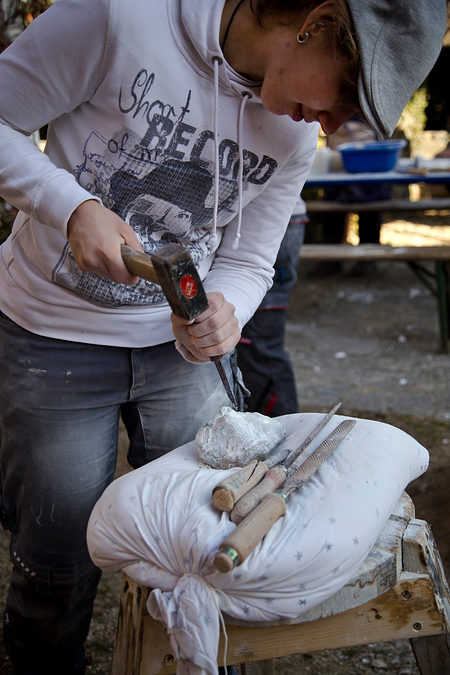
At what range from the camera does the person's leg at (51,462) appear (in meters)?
1.51

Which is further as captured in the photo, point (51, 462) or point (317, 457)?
point (51, 462)

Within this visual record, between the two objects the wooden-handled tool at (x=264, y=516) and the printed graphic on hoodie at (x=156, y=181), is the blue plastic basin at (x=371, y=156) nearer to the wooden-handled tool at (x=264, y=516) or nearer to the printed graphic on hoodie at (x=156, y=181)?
the printed graphic on hoodie at (x=156, y=181)

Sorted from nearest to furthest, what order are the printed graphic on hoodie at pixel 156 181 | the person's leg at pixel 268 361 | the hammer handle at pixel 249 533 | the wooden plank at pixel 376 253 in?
the hammer handle at pixel 249 533
the printed graphic on hoodie at pixel 156 181
the person's leg at pixel 268 361
the wooden plank at pixel 376 253

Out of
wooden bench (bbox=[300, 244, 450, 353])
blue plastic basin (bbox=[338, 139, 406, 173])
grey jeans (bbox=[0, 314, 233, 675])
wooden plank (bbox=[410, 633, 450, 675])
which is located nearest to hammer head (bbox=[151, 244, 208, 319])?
grey jeans (bbox=[0, 314, 233, 675])

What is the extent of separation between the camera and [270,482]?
4.29 ft

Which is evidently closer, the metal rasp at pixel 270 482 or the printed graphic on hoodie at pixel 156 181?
the metal rasp at pixel 270 482

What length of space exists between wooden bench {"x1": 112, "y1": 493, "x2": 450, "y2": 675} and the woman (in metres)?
0.29

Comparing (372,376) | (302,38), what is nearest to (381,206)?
(372,376)

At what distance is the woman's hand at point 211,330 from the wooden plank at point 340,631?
0.54 m

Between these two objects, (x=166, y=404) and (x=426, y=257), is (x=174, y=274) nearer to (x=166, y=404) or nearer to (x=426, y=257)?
(x=166, y=404)

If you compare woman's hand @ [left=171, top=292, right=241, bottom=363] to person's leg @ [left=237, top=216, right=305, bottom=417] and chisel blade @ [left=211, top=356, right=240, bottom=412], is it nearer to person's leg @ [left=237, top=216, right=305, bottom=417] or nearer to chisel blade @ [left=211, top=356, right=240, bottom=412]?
chisel blade @ [left=211, top=356, right=240, bottom=412]

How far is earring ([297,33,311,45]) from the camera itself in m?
1.21

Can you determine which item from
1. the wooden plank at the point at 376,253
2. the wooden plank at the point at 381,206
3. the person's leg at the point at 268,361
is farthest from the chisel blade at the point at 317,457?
the wooden plank at the point at 381,206

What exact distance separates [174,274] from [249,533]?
1.47 ft
